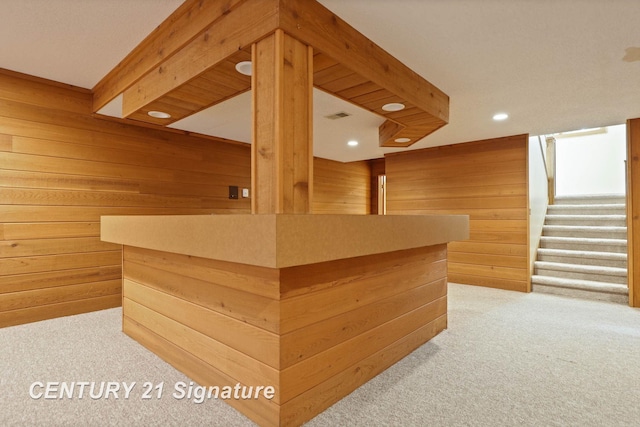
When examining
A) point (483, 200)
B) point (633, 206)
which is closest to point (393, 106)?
point (483, 200)

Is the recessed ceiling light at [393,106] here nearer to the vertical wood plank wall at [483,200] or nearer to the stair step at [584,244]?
the vertical wood plank wall at [483,200]

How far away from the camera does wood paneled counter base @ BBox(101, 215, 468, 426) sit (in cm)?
132

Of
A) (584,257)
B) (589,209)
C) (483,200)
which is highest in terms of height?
(483,200)

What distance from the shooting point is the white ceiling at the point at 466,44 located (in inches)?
68.7

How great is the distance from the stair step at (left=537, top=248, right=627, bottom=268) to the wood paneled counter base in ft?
10.4

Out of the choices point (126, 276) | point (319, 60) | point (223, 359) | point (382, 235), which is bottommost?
point (223, 359)

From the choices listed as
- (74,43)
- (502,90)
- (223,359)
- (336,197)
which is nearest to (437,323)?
(223,359)

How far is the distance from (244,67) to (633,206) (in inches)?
166

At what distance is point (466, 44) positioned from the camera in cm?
206

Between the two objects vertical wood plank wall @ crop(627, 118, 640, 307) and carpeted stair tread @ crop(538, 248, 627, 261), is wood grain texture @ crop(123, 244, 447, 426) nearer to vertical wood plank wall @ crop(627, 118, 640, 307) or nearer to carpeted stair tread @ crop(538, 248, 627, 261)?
vertical wood plank wall @ crop(627, 118, 640, 307)

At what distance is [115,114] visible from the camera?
328cm

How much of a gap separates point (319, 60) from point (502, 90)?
1.85 meters

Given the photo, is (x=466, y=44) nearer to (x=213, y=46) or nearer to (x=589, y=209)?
(x=213, y=46)

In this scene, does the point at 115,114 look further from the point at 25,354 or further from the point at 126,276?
the point at 25,354
